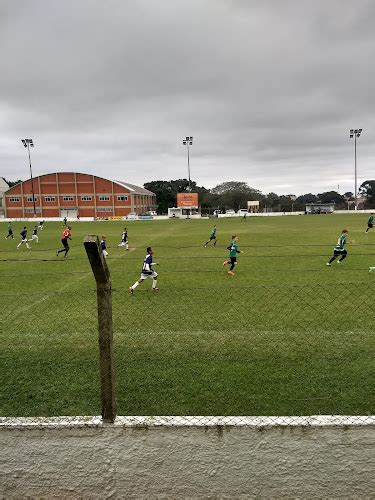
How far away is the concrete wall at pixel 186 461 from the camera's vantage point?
341cm

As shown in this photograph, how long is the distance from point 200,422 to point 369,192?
4660 inches

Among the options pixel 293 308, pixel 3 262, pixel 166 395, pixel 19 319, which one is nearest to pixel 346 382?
pixel 166 395

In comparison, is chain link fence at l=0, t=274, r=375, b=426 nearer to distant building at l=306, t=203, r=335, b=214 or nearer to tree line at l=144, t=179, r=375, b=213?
distant building at l=306, t=203, r=335, b=214

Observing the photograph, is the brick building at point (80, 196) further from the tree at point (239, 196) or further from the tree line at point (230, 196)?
the tree at point (239, 196)

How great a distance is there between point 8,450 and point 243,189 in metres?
116

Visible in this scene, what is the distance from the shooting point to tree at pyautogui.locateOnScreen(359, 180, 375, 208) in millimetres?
103075

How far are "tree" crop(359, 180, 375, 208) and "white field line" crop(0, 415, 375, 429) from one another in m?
109

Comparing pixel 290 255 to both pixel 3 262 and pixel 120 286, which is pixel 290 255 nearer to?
pixel 120 286

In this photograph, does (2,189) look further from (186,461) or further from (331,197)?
(186,461)

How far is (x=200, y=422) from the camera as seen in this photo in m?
3.45

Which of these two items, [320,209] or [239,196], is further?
[239,196]

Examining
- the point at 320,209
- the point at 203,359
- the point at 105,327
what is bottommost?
the point at 203,359

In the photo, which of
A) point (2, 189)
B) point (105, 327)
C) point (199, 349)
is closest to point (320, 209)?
point (199, 349)

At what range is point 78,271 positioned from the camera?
1655cm
